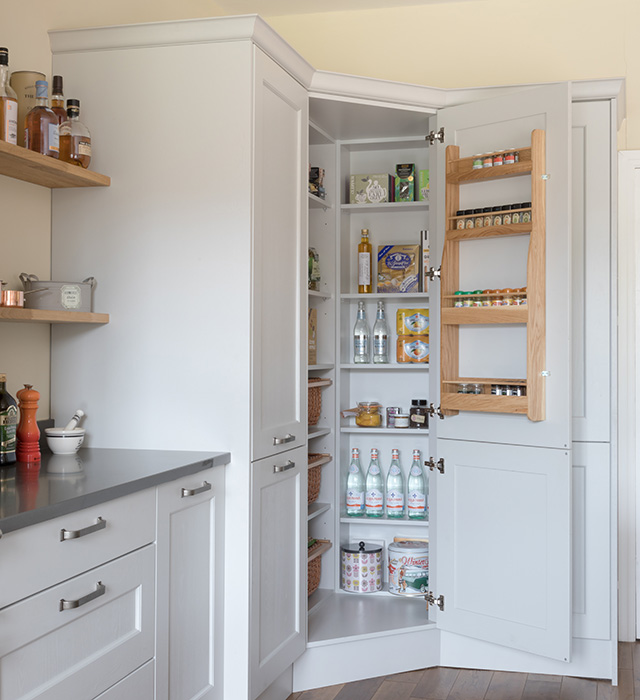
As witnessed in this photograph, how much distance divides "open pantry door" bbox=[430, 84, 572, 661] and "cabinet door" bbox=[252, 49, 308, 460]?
57 cm

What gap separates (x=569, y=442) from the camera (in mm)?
2744

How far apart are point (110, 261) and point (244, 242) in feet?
1.42

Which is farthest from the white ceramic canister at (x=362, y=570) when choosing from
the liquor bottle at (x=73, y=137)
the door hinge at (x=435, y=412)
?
the liquor bottle at (x=73, y=137)

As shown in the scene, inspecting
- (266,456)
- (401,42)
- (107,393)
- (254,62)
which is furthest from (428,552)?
(401,42)

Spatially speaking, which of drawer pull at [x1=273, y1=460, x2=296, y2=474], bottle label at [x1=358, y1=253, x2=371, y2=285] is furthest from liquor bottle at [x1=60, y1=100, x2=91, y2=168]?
bottle label at [x1=358, y1=253, x2=371, y2=285]

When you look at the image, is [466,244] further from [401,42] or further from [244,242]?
[401,42]

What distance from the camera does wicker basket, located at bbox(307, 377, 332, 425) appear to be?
3248 millimetres

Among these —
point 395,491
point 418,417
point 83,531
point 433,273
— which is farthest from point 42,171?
point 395,491

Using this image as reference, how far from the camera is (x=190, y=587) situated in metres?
2.14

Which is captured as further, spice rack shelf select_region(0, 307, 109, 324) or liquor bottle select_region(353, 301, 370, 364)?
liquor bottle select_region(353, 301, 370, 364)

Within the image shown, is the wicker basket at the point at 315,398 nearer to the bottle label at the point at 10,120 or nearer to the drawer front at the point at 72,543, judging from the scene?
the drawer front at the point at 72,543

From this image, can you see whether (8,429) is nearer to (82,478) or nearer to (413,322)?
(82,478)

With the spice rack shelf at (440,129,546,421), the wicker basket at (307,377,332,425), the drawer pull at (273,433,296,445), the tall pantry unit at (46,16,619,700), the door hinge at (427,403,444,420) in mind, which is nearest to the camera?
the tall pantry unit at (46,16,619,700)

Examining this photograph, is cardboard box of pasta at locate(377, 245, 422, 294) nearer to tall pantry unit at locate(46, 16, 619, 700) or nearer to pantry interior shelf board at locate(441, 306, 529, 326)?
tall pantry unit at locate(46, 16, 619, 700)
